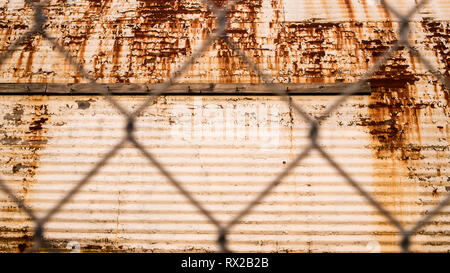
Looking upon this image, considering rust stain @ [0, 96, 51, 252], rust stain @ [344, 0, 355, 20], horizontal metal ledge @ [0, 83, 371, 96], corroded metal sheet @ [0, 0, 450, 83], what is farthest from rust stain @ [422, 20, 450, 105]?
rust stain @ [0, 96, 51, 252]

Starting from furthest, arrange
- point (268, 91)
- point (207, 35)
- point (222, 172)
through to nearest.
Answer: point (207, 35) → point (268, 91) → point (222, 172)

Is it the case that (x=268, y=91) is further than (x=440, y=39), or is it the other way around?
(x=440, y=39)

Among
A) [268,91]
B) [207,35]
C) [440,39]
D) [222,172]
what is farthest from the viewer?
[207,35]

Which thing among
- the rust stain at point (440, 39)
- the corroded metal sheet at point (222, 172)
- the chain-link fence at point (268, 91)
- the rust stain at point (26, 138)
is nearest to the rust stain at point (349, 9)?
the chain-link fence at point (268, 91)

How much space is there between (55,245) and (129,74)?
2497 mm

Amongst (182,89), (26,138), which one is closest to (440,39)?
(182,89)

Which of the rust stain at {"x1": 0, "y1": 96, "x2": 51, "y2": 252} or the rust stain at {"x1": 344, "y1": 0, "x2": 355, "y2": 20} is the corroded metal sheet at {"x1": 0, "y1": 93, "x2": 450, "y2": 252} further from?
the rust stain at {"x1": 344, "y1": 0, "x2": 355, "y2": 20}

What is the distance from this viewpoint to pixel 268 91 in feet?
13.4

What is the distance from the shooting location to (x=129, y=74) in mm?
4223

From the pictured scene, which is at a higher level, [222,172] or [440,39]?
[440,39]

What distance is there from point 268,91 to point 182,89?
3.99 ft

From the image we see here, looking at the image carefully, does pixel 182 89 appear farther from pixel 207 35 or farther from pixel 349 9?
pixel 349 9

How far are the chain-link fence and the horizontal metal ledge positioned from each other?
56 mm

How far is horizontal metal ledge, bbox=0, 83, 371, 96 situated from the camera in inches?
161
